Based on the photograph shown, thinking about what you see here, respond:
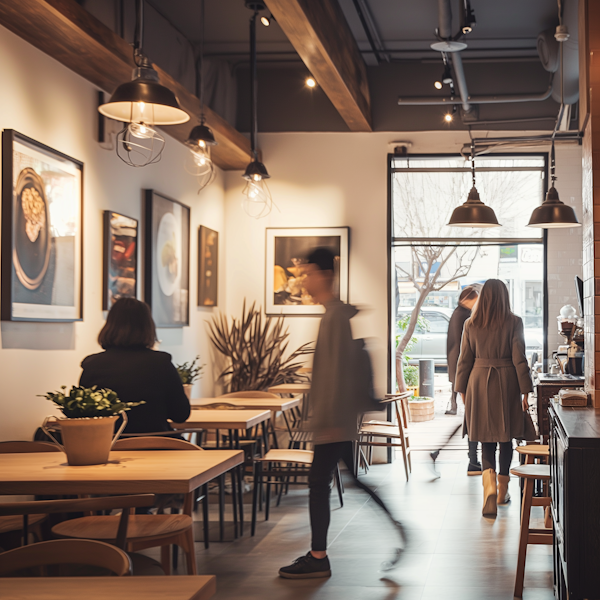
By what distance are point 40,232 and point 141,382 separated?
1248mm

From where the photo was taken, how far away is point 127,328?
12.3ft

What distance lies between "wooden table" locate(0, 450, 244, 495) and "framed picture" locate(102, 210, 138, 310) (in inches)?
89.0

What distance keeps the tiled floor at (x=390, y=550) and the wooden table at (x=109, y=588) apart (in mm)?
2174

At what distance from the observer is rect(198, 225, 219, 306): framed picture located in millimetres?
7336

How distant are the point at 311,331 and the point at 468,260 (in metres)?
1.77

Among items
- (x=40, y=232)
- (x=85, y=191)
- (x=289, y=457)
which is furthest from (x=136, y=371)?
(x=85, y=191)

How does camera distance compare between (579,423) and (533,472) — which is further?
(533,472)

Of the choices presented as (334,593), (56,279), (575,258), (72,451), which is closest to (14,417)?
(56,279)

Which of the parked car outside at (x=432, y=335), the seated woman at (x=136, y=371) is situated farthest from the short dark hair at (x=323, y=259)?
the parked car outside at (x=432, y=335)

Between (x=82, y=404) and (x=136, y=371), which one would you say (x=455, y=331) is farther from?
(x=82, y=404)

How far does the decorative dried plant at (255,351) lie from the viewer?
7605mm

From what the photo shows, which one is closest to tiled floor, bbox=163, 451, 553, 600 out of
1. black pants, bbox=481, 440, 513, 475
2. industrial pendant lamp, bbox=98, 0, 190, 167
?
black pants, bbox=481, 440, 513, 475

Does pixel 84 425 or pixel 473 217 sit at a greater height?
pixel 473 217

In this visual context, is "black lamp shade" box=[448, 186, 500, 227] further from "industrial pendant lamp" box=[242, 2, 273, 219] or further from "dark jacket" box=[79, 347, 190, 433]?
"dark jacket" box=[79, 347, 190, 433]
